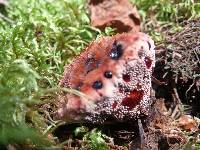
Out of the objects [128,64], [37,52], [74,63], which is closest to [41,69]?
[37,52]

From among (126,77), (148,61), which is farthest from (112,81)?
(148,61)

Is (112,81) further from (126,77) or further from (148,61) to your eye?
(148,61)

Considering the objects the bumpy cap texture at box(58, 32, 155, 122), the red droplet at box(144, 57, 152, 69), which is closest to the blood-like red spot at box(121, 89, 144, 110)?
the bumpy cap texture at box(58, 32, 155, 122)

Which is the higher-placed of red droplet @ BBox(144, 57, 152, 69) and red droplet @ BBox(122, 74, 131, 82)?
red droplet @ BBox(144, 57, 152, 69)

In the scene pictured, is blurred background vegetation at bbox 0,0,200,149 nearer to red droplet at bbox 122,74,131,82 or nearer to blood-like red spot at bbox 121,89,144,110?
blood-like red spot at bbox 121,89,144,110

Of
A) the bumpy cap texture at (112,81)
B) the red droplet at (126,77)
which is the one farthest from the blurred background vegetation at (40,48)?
the red droplet at (126,77)

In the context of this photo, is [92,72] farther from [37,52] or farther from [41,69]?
[37,52]
